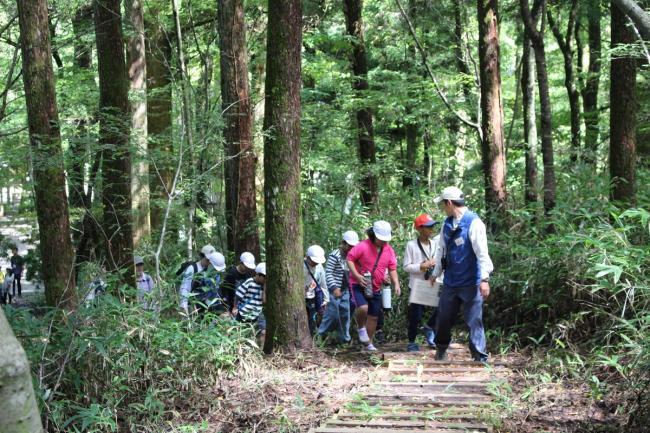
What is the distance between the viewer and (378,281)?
9656 mm

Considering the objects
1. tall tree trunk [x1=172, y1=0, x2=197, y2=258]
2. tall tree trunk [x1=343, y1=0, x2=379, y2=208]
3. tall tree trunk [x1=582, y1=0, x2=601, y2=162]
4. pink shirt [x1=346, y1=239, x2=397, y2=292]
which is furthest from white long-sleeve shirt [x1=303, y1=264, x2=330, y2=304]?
tall tree trunk [x1=582, y1=0, x2=601, y2=162]

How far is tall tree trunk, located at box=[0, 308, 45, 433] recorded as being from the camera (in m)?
1.98

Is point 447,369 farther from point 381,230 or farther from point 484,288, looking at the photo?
point 381,230

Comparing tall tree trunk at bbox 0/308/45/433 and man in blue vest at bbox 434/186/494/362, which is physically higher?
tall tree trunk at bbox 0/308/45/433

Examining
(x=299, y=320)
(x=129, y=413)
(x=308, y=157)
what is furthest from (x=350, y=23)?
(x=129, y=413)

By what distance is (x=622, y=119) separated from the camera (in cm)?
1045

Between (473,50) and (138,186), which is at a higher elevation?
(473,50)

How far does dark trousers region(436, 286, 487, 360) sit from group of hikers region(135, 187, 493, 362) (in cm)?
1

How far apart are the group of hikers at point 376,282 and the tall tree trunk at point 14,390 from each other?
607cm

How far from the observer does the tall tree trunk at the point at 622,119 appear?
10.4 meters

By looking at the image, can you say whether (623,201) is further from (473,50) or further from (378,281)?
(473,50)

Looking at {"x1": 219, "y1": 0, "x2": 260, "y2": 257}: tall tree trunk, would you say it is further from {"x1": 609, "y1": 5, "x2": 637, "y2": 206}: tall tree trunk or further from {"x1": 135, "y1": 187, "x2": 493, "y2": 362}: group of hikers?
{"x1": 609, "y1": 5, "x2": 637, "y2": 206}: tall tree trunk

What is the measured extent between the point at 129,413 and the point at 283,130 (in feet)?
12.8

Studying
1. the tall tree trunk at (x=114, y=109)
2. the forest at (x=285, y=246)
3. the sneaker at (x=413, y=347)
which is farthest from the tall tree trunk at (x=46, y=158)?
the sneaker at (x=413, y=347)
